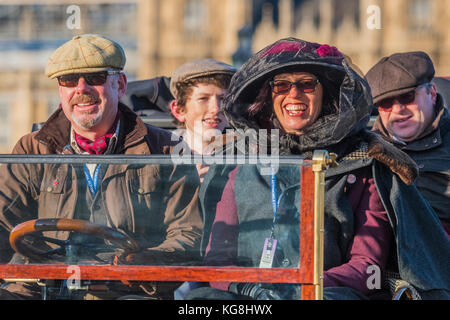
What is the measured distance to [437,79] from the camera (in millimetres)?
5578

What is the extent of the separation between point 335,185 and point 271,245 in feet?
1.97

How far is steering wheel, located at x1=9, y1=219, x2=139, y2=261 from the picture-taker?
3.09 metres

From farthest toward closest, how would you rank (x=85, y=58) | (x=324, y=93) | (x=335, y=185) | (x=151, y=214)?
(x=85, y=58) → (x=324, y=93) → (x=335, y=185) → (x=151, y=214)

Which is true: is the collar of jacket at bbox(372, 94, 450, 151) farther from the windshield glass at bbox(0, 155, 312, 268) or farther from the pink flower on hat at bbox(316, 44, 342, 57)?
the windshield glass at bbox(0, 155, 312, 268)

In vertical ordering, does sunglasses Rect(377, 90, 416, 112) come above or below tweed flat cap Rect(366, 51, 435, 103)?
below

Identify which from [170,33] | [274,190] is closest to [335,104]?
[274,190]

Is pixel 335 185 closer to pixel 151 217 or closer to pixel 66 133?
pixel 151 217

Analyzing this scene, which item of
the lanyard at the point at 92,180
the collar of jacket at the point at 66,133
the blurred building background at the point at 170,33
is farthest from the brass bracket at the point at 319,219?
the blurred building background at the point at 170,33

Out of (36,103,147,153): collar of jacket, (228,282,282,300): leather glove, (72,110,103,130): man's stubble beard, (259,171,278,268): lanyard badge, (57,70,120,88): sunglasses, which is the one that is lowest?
(228,282,282,300): leather glove

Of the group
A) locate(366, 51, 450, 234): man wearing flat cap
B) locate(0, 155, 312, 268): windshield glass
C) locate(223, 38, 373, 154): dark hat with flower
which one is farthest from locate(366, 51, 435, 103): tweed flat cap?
locate(0, 155, 312, 268): windshield glass

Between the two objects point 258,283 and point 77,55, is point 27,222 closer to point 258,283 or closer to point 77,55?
point 258,283

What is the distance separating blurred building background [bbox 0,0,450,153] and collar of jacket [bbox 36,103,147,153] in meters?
30.8

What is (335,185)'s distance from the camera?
3545 mm

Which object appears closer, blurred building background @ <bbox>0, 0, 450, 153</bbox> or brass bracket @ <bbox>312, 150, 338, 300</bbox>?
brass bracket @ <bbox>312, 150, 338, 300</bbox>
